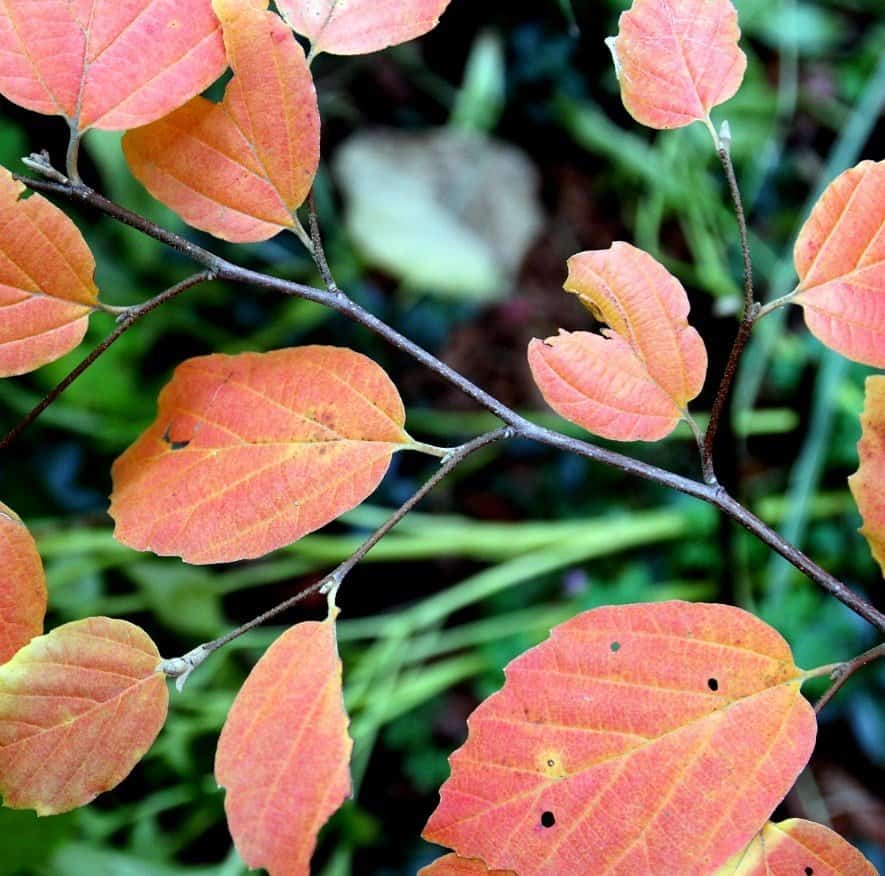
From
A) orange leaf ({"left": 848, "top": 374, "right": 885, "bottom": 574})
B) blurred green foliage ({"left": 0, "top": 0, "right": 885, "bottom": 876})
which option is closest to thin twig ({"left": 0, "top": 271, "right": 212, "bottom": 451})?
orange leaf ({"left": 848, "top": 374, "right": 885, "bottom": 574})

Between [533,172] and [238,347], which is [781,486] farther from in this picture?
[238,347]

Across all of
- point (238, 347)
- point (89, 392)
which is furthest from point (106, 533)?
point (238, 347)

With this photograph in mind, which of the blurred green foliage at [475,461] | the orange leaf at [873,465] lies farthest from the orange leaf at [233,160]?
the blurred green foliage at [475,461]

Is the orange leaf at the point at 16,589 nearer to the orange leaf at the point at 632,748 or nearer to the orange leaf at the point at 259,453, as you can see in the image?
the orange leaf at the point at 259,453

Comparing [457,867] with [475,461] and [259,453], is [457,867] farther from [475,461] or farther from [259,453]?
[475,461]

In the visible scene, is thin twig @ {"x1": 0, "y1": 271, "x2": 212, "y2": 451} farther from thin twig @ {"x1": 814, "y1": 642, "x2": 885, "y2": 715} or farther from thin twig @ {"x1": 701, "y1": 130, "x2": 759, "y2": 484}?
thin twig @ {"x1": 814, "y1": 642, "x2": 885, "y2": 715}

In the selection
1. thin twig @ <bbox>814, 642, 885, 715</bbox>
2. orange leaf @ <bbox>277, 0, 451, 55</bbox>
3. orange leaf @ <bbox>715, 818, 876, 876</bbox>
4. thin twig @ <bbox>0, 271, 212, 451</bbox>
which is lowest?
orange leaf @ <bbox>715, 818, 876, 876</bbox>
